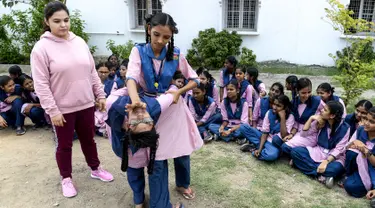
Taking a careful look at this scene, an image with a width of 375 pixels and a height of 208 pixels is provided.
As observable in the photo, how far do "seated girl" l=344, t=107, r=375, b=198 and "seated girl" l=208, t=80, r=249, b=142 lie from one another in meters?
1.39

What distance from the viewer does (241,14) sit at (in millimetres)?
8609

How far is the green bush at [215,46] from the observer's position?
817cm

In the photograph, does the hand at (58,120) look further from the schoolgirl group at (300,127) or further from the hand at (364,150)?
the hand at (364,150)

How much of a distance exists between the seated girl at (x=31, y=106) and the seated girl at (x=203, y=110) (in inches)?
82.4

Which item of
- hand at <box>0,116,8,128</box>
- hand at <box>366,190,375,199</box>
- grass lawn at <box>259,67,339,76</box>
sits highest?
grass lawn at <box>259,67,339,76</box>

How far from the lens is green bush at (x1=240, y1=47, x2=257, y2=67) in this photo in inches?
328

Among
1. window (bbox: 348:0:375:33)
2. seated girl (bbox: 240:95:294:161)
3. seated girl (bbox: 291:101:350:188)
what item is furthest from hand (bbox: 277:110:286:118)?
window (bbox: 348:0:375:33)

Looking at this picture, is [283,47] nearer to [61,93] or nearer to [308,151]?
[308,151]

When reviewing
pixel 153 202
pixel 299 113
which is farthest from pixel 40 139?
pixel 299 113

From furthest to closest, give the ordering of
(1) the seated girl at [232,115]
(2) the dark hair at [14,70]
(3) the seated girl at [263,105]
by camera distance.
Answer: (2) the dark hair at [14,70] < (1) the seated girl at [232,115] < (3) the seated girl at [263,105]

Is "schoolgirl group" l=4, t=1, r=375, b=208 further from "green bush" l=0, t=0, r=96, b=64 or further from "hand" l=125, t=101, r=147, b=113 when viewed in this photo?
"green bush" l=0, t=0, r=96, b=64

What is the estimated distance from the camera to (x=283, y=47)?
27.5 ft

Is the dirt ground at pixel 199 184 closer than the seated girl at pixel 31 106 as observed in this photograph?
Yes

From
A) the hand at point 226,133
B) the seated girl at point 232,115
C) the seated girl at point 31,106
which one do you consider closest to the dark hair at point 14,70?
the seated girl at point 31,106
